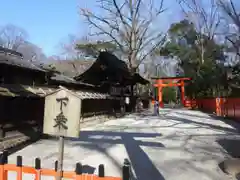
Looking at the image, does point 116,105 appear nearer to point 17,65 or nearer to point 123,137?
point 123,137

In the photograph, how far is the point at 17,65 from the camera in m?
10.6

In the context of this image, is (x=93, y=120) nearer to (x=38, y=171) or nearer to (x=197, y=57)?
(x=38, y=171)

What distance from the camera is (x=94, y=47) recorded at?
42969 mm

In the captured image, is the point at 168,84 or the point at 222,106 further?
the point at 168,84

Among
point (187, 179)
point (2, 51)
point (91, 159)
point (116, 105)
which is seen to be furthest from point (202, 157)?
point (116, 105)

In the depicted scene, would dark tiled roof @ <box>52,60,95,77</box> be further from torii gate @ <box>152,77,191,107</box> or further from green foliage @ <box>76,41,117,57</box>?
torii gate @ <box>152,77,191,107</box>

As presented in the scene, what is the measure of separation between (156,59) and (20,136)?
1782 inches

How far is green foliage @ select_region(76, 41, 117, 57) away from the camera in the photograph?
41.7 metres

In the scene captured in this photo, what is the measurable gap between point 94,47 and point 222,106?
2352cm

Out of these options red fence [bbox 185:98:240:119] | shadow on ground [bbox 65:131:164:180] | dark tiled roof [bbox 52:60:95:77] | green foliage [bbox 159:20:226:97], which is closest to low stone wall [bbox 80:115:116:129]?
shadow on ground [bbox 65:131:164:180]

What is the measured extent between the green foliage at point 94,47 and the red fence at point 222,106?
1487cm

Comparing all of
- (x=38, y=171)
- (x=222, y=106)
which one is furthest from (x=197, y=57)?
(x=38, y=171)

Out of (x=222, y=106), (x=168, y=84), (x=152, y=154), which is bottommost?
(x=152, y=154)

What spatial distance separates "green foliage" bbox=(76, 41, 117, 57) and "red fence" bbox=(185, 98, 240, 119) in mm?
14874
